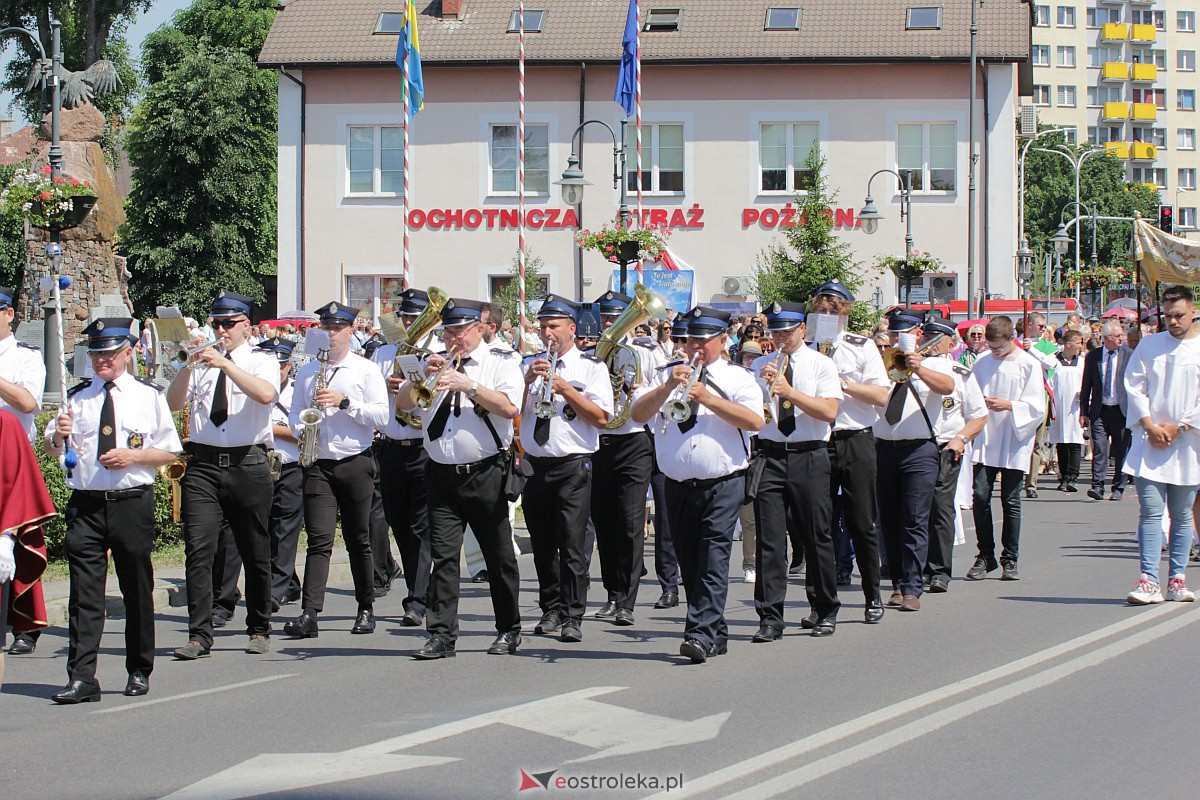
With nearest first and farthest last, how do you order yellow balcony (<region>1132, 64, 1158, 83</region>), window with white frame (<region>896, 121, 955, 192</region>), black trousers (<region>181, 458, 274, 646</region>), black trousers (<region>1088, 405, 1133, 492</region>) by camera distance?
1. black trousers (<region>181, 458, 274, 646</region>)
2. black trousers (<region>1088, 405, 1133, 492</region>)
3. window with white frame (<region>896, 121, 955, 192</region>)
4. yellow balcony (<region>1132, 64, 1158, 83</region>)

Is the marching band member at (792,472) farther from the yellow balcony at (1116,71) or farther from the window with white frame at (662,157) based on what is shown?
the yellow balcony at (1116,71)

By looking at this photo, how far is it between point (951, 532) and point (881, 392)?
2.25 meters

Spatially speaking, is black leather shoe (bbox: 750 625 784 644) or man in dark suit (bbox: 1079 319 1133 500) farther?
man in dark suit (bbox: 1079 319 1133 500)

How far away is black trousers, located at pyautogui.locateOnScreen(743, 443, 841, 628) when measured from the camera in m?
9.76

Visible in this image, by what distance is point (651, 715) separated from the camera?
7707mm

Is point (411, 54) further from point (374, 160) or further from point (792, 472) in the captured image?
point (374, 160)

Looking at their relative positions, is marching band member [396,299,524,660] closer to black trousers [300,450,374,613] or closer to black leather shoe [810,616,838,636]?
black trousers [300,450,374,613]

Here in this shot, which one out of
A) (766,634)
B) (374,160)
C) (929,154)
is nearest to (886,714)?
(766,634)

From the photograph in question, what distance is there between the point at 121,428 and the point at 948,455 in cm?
650

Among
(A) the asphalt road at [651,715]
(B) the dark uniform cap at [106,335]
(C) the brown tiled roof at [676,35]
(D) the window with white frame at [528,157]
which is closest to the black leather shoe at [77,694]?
(A) the asphalt road at [651,715]

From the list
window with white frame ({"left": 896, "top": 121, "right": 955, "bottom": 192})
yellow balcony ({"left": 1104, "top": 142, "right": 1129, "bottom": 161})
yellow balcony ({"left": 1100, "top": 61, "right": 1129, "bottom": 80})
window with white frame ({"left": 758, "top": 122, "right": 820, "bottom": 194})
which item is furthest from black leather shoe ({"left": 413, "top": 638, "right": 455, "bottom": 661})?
yellow balcony ({"left": 1100, "top": 61, "right": 1129, "bottom": 80})

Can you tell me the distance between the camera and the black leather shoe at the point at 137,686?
8.61m

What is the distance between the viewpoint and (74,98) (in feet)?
107

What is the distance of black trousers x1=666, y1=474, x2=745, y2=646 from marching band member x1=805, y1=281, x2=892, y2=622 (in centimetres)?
148
